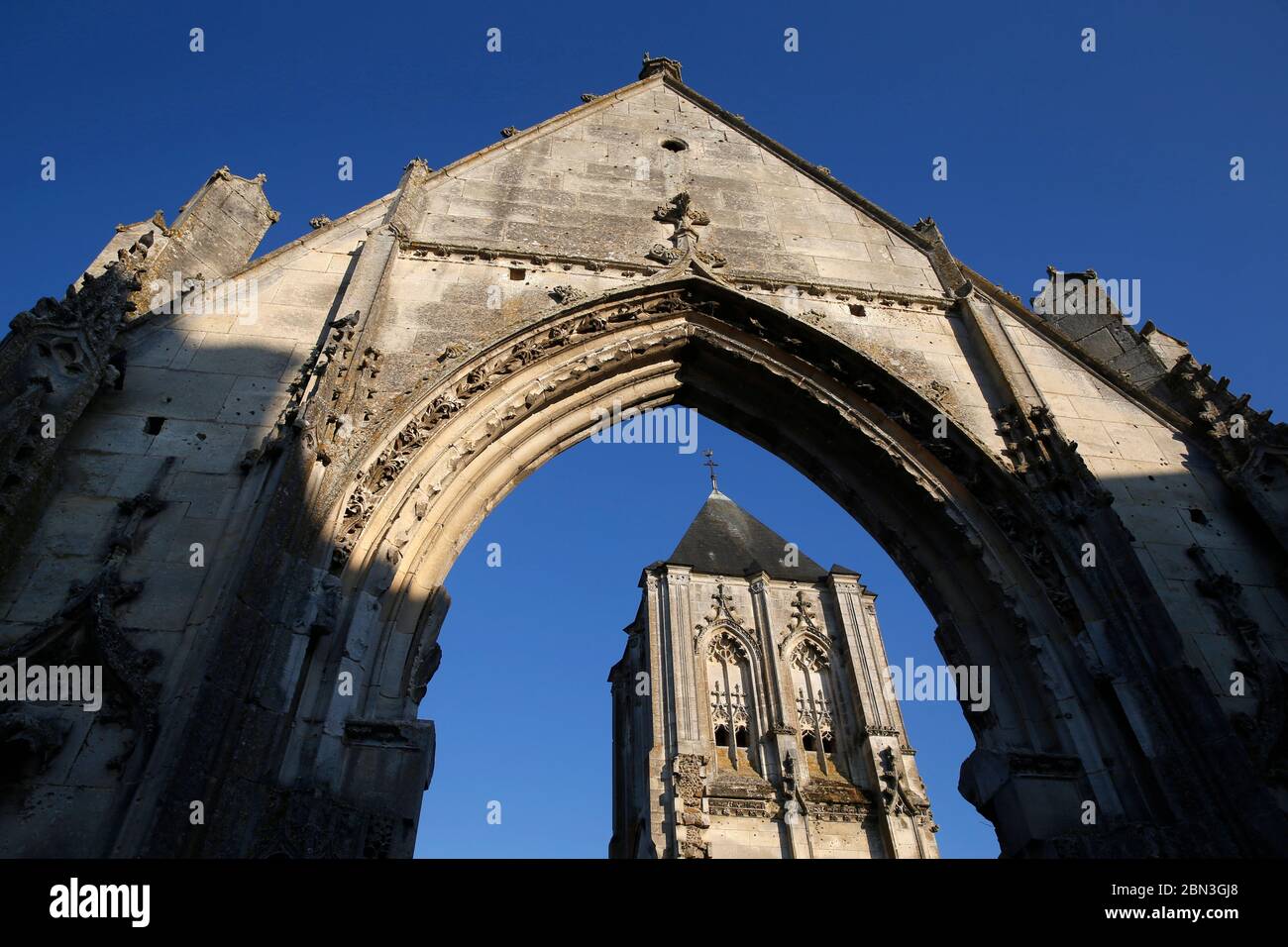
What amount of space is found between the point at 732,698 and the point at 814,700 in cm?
254

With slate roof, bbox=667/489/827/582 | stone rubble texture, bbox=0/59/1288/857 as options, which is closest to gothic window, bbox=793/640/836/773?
slate roof, bbox=667/489/827/582

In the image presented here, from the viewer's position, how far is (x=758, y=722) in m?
24.9

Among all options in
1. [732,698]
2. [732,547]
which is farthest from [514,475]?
[732,547]

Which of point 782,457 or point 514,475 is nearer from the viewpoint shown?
point 514,475

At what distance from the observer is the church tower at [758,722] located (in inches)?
859

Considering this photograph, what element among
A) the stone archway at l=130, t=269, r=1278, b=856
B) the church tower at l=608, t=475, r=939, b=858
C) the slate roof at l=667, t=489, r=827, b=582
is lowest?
the stone archway at l=130, t=269, r=1278, b=856

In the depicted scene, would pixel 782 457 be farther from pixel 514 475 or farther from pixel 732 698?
pixel 732 698

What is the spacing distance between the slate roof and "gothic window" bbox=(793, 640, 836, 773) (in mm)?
3267

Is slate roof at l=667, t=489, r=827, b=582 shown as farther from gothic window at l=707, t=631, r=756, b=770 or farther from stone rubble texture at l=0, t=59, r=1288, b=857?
stone rubble texture at l=0, t=59, r=1288, b=857

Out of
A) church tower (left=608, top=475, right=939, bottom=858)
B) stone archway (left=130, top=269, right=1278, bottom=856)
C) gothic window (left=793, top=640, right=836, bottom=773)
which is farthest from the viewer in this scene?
gothic window (left=793, top=640, right=836, bottom=773)

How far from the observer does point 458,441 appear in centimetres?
704

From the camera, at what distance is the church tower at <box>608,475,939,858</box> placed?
2183 cm
